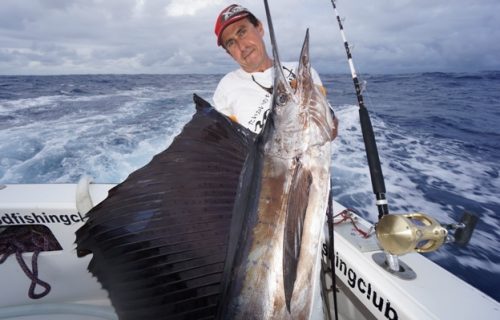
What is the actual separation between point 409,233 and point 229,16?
5.19ft

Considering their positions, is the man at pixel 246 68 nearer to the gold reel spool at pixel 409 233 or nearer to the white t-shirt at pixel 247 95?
the white t-shirt at pixel 247 95

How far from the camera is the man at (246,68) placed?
1997 mm

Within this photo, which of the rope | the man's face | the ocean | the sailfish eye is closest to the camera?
the sailfish eye

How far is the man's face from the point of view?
79.8 inches

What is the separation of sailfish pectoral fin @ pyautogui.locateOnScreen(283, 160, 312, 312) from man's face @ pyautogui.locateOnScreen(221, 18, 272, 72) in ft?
4.07

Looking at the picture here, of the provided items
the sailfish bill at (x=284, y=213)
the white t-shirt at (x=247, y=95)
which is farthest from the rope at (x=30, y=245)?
the sailfish bill at (x=284, y=213)

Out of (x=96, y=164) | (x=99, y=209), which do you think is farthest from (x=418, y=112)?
(x=99, y=209)

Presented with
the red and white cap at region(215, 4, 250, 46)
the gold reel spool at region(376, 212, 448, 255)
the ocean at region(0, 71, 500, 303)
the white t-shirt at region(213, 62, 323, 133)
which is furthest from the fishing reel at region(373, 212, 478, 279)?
the ocean at region(0, 71, 500, 303)

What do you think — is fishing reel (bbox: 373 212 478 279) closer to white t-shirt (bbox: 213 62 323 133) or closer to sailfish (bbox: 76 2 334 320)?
sailfish (bbox: 76 2 334 320)

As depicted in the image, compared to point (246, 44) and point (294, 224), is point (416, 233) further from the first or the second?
point (246, 44)

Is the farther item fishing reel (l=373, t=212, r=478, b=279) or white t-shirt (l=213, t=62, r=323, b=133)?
white t-shirt (l=213, t=62, r=323, b=133)

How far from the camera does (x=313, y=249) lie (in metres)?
0.99

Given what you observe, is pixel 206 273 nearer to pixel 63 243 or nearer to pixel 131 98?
pixel 63 243

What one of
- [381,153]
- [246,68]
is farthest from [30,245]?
[381,153]
